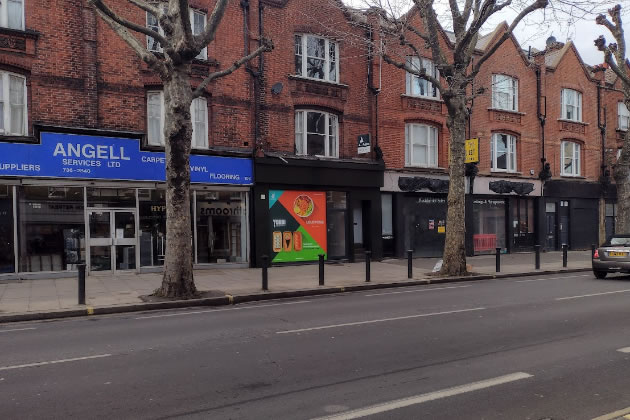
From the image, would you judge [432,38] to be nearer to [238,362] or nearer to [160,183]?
[160,183]

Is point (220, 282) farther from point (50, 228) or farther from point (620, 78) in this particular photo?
point (620, 78)

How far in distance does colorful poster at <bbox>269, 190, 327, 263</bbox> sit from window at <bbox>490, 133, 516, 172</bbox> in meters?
9.87

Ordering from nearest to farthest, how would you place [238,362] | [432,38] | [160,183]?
[238,362], [432,38], [160,183]

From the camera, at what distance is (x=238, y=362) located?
6.04 metres

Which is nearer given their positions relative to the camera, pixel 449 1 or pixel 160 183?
pixel 449 1

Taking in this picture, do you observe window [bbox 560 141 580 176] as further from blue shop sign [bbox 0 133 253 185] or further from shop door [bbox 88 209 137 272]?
shop door [bbox 88 209 137 272]

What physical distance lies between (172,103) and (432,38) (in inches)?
322

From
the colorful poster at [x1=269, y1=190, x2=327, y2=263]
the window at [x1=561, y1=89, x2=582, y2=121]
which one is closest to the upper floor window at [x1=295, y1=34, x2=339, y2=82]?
the colorful poster at [x1=269, y1=190, x2=327, y2=263]

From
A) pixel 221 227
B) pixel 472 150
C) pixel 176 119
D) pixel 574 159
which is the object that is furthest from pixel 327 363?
pixel 574 159

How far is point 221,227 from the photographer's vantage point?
1745 centimetres

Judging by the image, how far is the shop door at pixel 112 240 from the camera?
15227mm

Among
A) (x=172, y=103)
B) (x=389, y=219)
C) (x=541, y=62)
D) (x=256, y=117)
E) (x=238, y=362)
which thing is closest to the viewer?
(x=238, y=362)

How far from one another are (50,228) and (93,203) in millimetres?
1382

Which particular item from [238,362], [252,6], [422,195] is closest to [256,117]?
[252,6]
